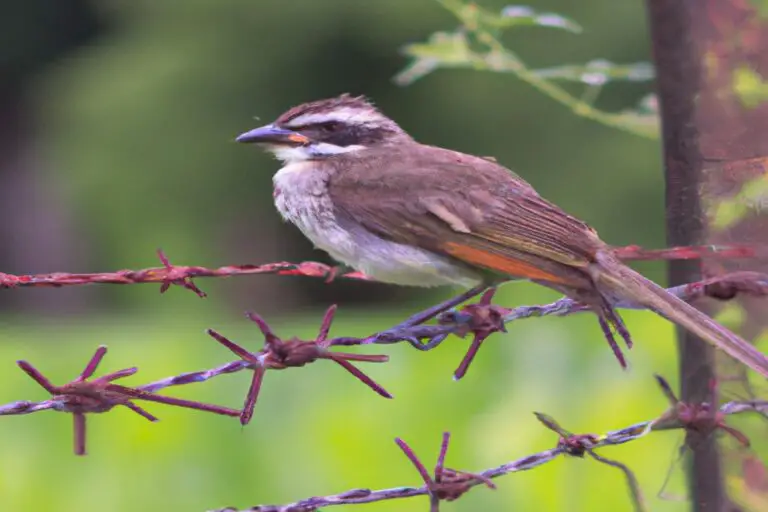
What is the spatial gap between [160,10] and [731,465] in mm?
16083

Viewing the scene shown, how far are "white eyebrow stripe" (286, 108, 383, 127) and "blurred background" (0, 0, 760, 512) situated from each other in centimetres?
219

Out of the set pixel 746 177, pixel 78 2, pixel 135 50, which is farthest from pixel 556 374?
pixel 78 2

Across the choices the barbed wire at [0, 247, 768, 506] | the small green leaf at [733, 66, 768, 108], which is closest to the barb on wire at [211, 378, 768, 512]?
the barbed wire at [0, 247, 768, 506]

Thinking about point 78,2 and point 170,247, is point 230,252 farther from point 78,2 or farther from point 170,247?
point 78,2

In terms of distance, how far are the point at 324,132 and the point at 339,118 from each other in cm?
7

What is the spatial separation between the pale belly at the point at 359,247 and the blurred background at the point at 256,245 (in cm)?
215

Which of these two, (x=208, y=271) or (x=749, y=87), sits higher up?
(x=749, y=87)

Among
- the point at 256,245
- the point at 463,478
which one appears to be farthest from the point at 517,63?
the point at 256,245

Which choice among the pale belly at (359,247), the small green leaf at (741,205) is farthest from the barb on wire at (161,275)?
the small green leaf at (741,205)

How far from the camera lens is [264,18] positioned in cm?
1750

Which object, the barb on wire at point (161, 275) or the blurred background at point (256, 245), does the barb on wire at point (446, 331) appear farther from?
the blurred background at point (256, 245)

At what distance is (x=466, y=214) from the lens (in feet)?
12.1

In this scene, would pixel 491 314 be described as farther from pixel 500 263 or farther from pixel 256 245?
pixel 256 245

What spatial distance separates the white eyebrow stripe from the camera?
4.33 meters
